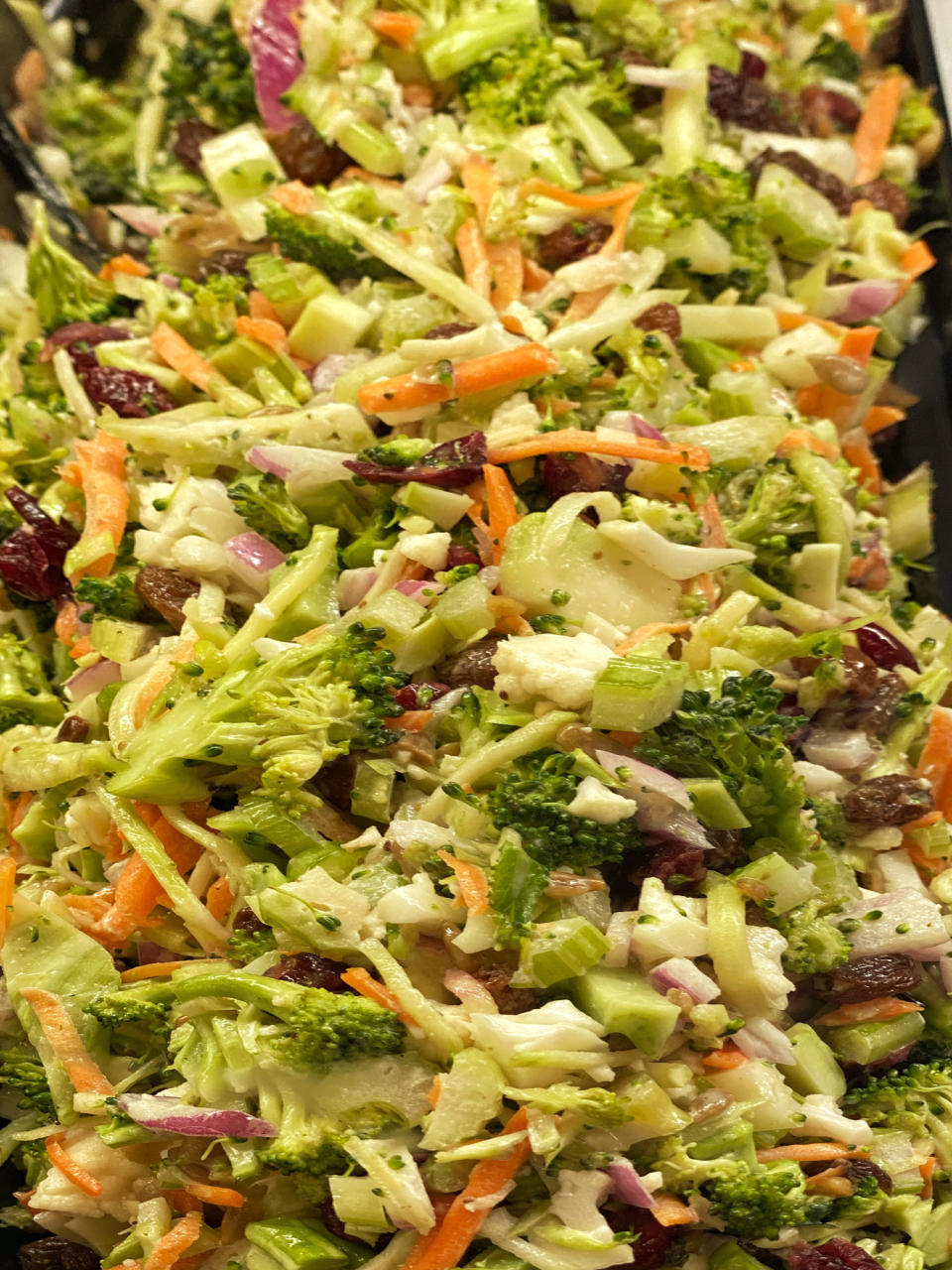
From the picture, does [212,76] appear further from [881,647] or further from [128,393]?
[881,647]

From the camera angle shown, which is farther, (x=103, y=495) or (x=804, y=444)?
(x=804, y=444)

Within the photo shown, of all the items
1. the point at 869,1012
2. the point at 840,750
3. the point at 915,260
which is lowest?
the point at 869,1012

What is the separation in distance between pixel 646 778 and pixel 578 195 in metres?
1.68

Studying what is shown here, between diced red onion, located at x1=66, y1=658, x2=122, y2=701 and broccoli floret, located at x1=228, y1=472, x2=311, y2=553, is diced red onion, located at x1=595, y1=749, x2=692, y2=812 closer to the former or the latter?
broccoli floret, located at x1=228, y1=472, x2=311, y2=553

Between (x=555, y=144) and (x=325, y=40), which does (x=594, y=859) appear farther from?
(x=325, y=40)

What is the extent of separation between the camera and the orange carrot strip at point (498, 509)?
7.70 feet

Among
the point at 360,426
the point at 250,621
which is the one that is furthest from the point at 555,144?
the point at 250,621

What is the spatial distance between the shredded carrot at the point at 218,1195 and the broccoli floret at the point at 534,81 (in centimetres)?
278

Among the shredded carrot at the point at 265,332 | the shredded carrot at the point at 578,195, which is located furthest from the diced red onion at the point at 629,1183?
the shredded carrot at the point at 578,195

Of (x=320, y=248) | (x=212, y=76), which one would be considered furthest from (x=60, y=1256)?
→ (x=212, y=76)

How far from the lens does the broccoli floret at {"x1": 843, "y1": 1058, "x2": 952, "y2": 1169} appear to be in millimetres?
2164

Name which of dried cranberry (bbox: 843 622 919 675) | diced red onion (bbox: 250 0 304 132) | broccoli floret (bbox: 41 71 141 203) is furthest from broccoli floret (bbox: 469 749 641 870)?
broccoli floret (bbox: 41 71 141 203)

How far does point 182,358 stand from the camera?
2.78m

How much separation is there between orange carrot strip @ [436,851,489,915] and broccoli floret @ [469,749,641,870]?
0.10 metres
